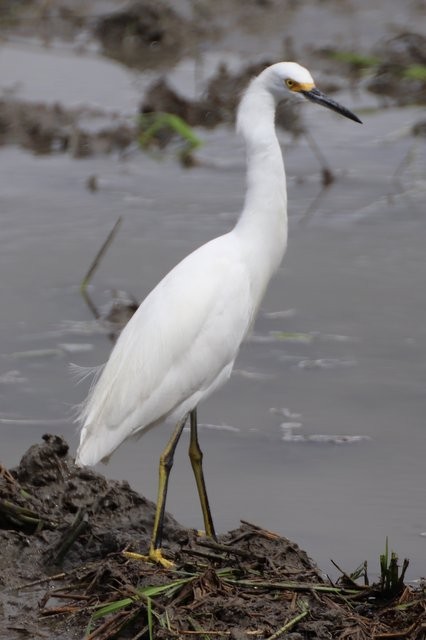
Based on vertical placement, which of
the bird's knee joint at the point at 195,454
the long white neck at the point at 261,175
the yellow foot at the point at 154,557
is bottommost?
the yellow foot at the point at 154,557

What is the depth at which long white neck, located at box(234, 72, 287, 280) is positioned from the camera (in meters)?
4.03

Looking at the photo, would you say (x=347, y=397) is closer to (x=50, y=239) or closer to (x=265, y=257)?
(x=265, y=257)

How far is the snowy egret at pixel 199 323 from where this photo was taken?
3.96 m

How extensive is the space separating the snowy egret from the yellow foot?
0.94ft

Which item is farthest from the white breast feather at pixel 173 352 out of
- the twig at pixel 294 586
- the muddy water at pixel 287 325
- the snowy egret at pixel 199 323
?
the twig at pixel 294 586

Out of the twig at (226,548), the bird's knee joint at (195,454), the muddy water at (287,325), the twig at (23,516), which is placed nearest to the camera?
the twig at (226,548)

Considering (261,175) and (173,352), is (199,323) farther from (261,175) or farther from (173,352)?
(261,175)

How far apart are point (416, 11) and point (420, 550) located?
22.6 ft

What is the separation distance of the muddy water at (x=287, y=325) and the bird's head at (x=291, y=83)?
127 cm

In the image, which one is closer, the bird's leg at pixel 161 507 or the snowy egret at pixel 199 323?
the bird's leg at pixel 161 507

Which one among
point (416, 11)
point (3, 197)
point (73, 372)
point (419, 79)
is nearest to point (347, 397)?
point (73, 372)

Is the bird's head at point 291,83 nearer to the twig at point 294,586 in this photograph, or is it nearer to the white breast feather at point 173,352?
the white breast feather at point 173,352

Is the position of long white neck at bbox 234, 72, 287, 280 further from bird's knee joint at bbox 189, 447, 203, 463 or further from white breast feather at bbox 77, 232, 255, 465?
bird's knee joint at bbox 189, 447, 203, 463

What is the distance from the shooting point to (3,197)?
7395 mm
